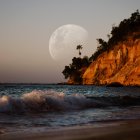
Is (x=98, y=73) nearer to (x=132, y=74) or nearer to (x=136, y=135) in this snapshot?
(x=132, y=74)

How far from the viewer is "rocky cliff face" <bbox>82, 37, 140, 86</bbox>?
87863mm

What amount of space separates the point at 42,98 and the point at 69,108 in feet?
4.66

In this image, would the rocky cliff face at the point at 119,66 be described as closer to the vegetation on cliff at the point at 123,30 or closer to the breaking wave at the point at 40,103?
the vegetation on cliff at the point at 123,30

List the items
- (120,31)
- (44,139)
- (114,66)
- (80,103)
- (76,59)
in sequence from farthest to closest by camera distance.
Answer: (76,59), (120,31), (114,66), (80,103), (44,139)

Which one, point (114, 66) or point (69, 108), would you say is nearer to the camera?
point (69, 108)

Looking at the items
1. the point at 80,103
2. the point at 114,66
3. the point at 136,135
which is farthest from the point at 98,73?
the point at 136,135

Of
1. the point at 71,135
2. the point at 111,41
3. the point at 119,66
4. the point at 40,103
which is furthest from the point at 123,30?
the point at 71,135

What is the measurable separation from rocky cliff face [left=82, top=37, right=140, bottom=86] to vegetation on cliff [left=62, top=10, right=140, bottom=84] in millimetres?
3903

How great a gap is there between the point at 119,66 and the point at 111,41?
1807 centimetres

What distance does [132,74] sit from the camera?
286 feet

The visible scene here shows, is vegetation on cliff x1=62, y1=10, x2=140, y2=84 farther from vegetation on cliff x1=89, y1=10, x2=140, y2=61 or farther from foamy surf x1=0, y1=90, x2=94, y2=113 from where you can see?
foamy surf x1=0, y1=90, x2=94, y2=113

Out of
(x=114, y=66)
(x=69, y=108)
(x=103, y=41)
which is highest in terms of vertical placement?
(x=103, y=41)

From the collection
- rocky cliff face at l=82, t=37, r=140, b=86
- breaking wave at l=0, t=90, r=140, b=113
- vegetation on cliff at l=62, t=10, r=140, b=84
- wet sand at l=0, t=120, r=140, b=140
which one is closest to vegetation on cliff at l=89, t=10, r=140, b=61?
vegetation on cliff at l=62, t=10, r=140, b=84

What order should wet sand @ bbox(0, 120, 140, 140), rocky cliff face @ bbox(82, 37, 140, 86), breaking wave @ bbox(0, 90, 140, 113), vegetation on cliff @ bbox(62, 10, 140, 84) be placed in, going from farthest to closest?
vegetation on cliff @ bbox(62, 10, 140, 84) < rocky cliff face @ bbox(82, 37, 140, 86) < breaking wave @ bbox(0, 90, 140, 113) < wet sand @ bbox(0, 120, 140, 140)
